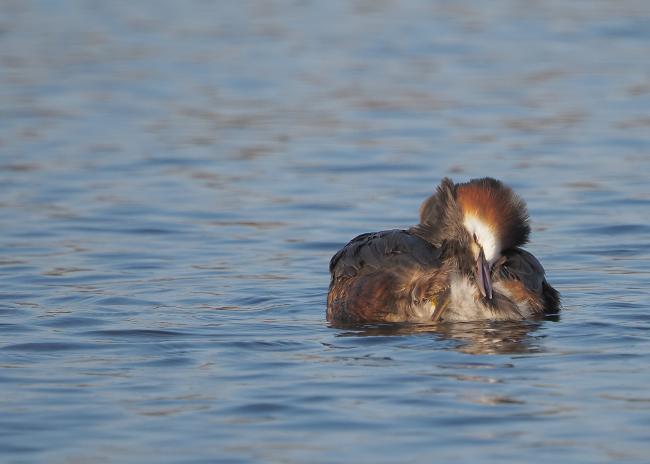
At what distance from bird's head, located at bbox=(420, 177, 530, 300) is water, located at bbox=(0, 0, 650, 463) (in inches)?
17.3

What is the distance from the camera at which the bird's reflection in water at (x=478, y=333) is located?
7.81 m

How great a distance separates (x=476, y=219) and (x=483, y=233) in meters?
0.09

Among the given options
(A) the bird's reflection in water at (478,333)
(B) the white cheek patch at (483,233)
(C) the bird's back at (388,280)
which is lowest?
(A) the bird's reflection in water at (478,333)

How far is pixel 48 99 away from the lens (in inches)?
688

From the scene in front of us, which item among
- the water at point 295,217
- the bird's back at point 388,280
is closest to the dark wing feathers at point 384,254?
the bird's back at point 388,280

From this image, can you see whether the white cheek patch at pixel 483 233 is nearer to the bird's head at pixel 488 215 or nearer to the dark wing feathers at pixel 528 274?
the bird's head at pixel 488 215

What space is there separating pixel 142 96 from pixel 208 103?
97 centimetres

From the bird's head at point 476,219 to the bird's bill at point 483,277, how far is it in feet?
0.16

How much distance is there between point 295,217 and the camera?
12383mm

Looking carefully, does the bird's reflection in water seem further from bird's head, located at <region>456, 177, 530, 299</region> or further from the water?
bird's head, located at <region>456, 177, 530, 299</region>

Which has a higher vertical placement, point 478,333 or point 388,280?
point 388,280

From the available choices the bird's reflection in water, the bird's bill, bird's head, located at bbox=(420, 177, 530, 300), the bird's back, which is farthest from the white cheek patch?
the bird's reflection in water

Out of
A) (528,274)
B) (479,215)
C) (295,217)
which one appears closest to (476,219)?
(479,215)

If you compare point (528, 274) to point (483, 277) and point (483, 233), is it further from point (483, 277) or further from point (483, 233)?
point (483, 277)
